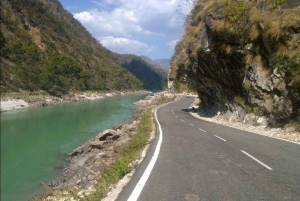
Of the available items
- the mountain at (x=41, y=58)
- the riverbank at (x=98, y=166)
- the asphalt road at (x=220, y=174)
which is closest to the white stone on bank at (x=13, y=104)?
the mountain at (x=41, y=58)

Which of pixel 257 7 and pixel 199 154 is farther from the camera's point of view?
pixel 257 7

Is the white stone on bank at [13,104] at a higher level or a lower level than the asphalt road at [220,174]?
lower

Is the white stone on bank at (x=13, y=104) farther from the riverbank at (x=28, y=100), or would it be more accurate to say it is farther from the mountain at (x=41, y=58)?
the mountain at (x=41, y=58)

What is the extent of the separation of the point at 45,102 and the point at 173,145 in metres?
51.1

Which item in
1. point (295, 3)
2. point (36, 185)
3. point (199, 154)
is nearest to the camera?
point (199, 154)

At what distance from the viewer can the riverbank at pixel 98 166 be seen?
6548mm

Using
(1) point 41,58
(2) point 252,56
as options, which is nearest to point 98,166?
(2) point 252,56

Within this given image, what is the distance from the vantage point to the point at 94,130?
3030cm

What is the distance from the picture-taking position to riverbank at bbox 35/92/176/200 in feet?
21.5

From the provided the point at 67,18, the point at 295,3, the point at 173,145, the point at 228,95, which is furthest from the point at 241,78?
the point at 67,18

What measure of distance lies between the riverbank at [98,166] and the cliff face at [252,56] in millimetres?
6835

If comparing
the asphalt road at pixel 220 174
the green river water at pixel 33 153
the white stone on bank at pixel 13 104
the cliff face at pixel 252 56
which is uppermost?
the cliff face at pixel 252 56

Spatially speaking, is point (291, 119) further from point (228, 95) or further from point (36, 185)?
point (36, 185)

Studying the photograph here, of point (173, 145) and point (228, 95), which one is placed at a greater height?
point (228, 95)
